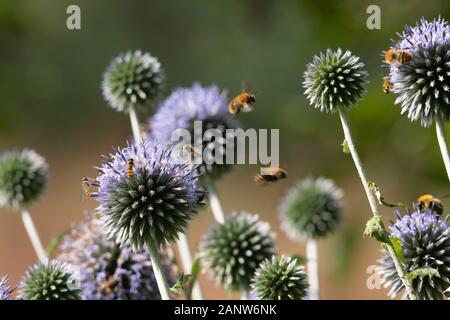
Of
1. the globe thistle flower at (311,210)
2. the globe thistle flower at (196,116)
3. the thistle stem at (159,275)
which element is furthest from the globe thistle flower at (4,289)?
the globe thistle flower at (311,210)

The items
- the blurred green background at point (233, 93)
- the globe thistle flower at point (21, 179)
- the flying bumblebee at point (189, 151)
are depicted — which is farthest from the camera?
the blurred green background at point (233, 93)

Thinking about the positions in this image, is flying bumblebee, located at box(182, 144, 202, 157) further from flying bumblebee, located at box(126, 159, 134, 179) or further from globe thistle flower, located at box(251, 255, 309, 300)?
globe thistle flower, located at box(251, 255, 309, 300)

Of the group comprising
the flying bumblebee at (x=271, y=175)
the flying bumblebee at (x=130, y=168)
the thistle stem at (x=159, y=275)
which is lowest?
the thistle stem at (x=159, y=275)

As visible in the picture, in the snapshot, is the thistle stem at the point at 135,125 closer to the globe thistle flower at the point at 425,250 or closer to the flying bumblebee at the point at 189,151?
the flying bumblebee at the point at 189,151

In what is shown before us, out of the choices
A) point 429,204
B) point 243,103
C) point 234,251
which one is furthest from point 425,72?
point 234,251

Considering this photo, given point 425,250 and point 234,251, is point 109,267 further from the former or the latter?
point 425,250

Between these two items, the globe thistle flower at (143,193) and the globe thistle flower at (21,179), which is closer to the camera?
the globe thistle flower at (143,193)
